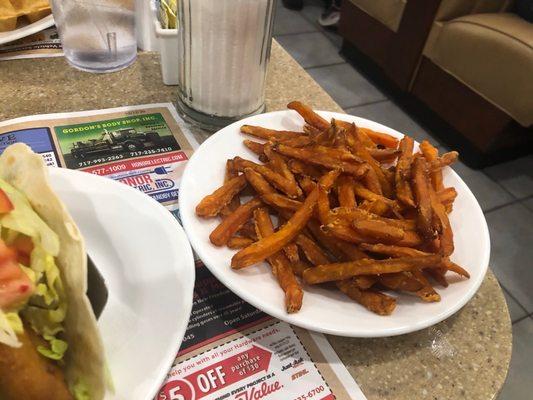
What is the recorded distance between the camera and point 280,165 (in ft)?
2.52

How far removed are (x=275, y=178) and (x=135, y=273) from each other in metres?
0.25

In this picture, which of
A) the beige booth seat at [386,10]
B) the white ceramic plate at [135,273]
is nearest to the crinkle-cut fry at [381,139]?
the white ceramic plate at [135,273]

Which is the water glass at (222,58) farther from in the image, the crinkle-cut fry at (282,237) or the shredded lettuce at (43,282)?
the shredded lettuce at (43,282)

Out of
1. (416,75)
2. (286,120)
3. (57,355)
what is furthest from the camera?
(416,75)

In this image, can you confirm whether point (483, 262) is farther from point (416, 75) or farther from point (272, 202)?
point (416, 75)

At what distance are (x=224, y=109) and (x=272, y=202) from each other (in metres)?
0.34

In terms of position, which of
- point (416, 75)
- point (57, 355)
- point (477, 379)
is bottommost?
point (416, 75)

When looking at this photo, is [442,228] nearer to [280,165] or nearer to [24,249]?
[280,165]

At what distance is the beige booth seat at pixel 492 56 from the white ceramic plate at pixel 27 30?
72.3 inches

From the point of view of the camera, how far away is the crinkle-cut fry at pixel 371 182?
740 millimetres

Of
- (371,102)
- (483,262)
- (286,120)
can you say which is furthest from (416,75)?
(483,262)

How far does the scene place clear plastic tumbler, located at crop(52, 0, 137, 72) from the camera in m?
1.02

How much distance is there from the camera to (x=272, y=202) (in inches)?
28.2

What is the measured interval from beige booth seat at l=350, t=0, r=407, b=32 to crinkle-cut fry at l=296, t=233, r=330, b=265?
2.20 meters
